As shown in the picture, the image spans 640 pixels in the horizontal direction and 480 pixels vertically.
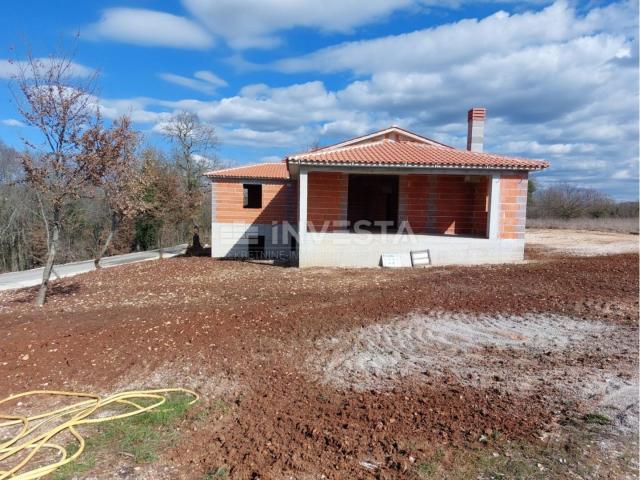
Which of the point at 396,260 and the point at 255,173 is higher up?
the point at 255,173

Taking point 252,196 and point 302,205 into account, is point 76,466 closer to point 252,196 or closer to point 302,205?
point 302,205

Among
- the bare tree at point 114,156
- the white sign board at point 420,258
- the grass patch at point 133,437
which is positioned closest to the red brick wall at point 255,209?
the white sign board at point 420,258

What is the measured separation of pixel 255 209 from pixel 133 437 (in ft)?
47.6

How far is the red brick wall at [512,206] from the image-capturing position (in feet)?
41.3

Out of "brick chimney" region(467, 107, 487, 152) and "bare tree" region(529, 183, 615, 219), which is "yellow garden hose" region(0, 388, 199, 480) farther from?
"bare tree" region(529, 183, 615, 219)

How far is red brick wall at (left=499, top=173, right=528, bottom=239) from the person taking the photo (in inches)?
496

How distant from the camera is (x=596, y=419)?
10.5 feet

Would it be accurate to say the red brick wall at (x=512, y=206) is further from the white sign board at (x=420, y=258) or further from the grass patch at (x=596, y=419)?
the grass patch at (x=596, y=419)

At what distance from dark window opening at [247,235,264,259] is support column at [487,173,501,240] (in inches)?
380

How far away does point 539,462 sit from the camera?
2.67m

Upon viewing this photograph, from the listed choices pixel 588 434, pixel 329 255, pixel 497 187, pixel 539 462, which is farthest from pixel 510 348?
pixel 497 187

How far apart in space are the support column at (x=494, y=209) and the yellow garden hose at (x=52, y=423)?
11.2 meters

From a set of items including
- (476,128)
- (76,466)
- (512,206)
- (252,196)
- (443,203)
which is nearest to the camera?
(76,466)

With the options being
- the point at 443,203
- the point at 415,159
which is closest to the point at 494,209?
the point at 443,203
